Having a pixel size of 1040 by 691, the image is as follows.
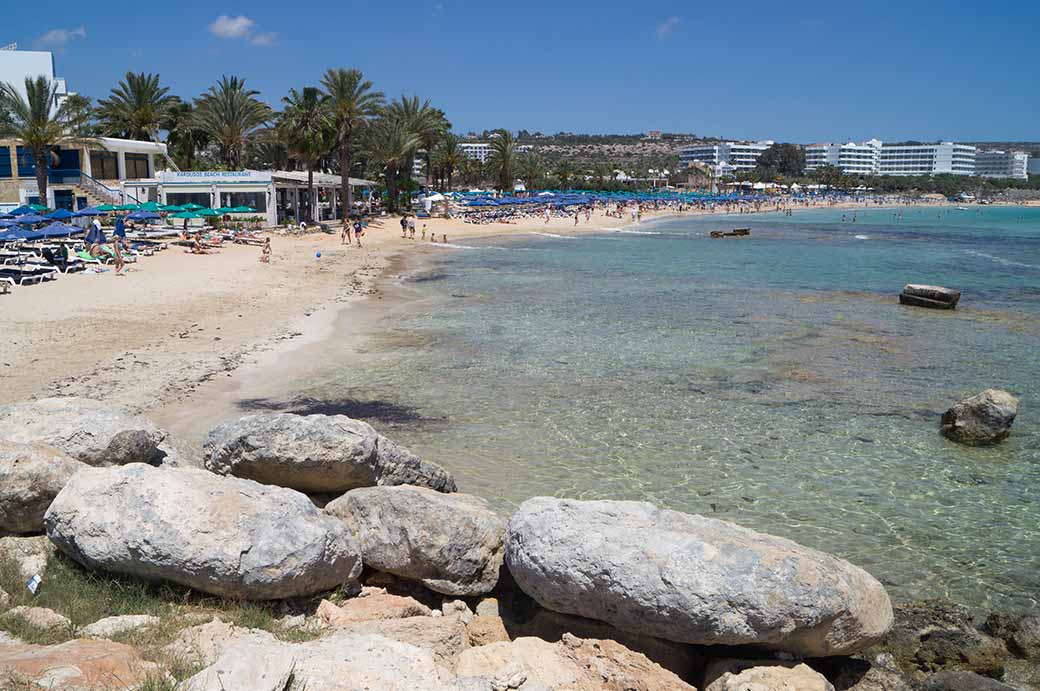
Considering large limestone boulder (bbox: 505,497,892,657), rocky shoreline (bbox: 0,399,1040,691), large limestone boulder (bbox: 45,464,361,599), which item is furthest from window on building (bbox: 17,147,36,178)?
large limestone boulder (bbox: 505,497,892,657)

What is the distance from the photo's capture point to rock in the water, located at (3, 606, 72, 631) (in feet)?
16.4

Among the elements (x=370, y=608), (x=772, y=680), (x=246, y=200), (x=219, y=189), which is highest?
(x=219, y=189)

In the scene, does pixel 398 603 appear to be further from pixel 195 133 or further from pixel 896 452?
pixel 195 133

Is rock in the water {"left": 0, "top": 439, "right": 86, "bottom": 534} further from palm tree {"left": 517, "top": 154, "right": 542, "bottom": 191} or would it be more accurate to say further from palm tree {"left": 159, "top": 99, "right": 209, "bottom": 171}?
palm tree {"left": 517, "top": 154, "right": 542, "bottom": 191}

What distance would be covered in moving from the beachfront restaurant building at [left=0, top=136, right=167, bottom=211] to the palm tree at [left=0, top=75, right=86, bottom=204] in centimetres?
179

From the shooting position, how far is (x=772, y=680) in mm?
5254

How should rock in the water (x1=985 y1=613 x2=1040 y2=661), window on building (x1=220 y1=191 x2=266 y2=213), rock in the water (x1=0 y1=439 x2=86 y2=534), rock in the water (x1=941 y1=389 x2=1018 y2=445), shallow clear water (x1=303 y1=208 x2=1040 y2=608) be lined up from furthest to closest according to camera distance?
window on building (x1=220 y1=191 x2=266 y2=213)
rock in the water (x1=941 y1=389 x2=1018 y2=445)
shallow clear water (x1=303 y1=208 x2=1040 y2=608)
rock in the water (x1=985 y1=613 x2=1040 y2=661)
rock in the water (x1=0 y1=439 x2=86 y2=534)

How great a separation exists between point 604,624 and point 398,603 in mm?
1744

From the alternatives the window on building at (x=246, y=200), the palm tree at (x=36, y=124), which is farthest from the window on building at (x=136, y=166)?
the palm tree at (x=36, y=124)

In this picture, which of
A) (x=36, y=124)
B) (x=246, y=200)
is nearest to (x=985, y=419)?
(x=36, y=124)

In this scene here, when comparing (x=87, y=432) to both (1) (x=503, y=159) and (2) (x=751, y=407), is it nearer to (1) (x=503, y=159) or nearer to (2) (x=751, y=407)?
(2) (x=751, y=407)

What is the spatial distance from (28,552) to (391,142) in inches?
2173

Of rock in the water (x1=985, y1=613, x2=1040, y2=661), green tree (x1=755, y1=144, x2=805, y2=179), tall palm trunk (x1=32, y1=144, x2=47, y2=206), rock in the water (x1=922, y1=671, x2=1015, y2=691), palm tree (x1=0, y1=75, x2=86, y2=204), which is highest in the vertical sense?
green tree (x1=755, y1=144, x2=805, y2=179)

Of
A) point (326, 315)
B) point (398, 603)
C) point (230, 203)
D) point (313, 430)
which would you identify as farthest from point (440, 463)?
point (230, 203)
